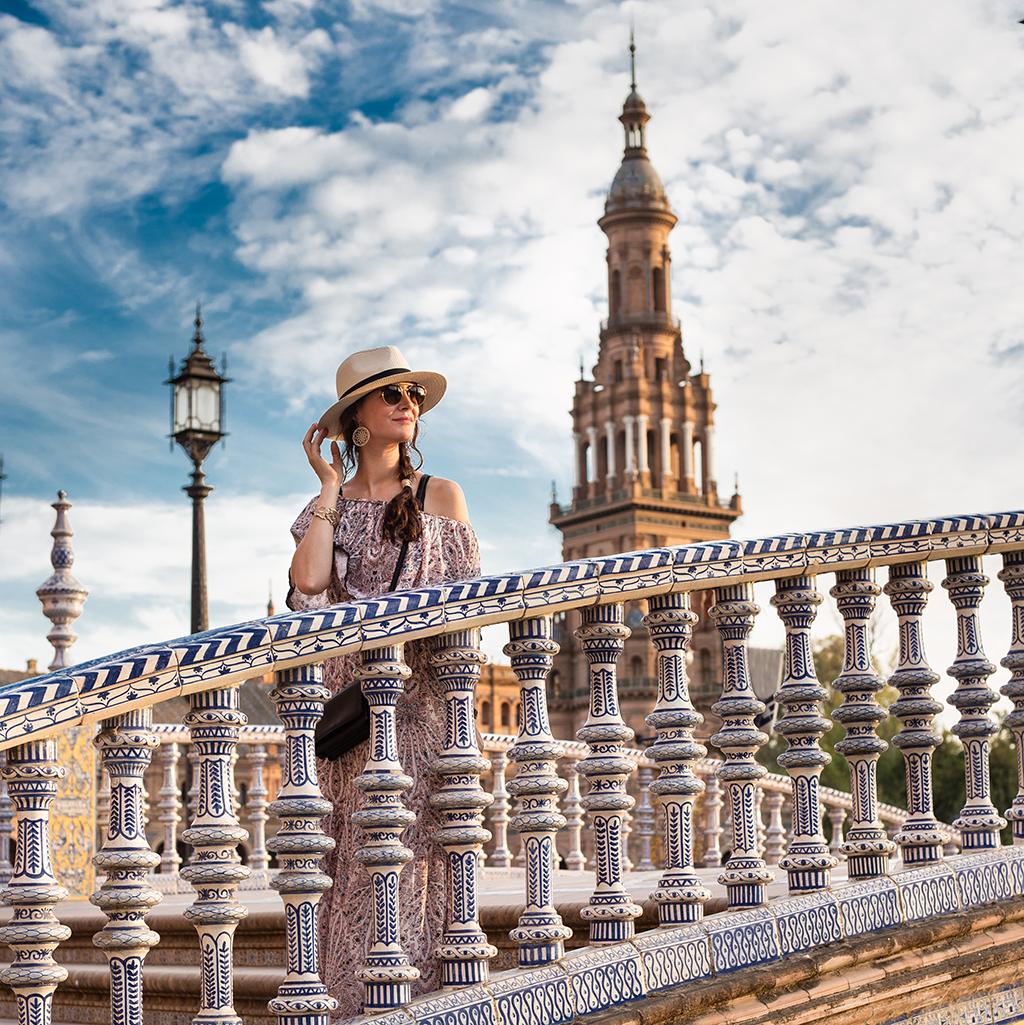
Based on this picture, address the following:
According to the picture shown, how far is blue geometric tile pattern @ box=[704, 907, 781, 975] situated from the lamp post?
380 inches

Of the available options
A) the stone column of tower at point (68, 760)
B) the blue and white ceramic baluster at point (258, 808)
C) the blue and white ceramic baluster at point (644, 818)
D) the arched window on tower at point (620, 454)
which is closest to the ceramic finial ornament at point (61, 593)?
the stone column of tower at point (68, 760)

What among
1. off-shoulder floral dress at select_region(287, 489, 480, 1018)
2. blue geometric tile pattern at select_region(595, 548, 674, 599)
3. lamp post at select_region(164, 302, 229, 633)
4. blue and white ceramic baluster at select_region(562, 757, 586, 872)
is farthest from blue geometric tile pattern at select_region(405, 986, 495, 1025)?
lamp post at select_region(164, 302, 229, 633)

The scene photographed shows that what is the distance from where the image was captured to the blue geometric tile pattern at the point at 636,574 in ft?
14.7

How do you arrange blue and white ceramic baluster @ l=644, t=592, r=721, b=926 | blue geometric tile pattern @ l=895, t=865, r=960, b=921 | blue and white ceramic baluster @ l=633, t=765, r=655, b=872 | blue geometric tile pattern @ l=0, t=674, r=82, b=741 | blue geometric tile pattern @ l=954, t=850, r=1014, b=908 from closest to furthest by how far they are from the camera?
blue geometric tile pattern @ l=0, t=674, r=82, b=741 → blue and white ceramic baluster @ l=644, t=592, r=721, b=926 → blue geometric tile pattern @ l=895, t=865, r=960, b=921 → blue geometric tile pattern @ l=954, t=850, r=1014, b=908 → blue and white ceramic baluster @ l=633, t=765, r=655, b=872

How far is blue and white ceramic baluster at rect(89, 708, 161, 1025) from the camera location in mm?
3525

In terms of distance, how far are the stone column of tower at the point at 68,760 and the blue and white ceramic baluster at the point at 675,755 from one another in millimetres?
5430

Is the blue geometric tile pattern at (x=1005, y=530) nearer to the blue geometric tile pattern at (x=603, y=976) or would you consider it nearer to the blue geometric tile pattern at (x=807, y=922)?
the blue geometric tile pattern at (x=807, y=922)

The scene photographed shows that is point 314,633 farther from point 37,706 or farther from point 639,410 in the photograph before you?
point 639,410

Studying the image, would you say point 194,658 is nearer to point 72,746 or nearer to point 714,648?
point 72,746

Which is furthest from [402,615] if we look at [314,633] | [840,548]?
[840,548]

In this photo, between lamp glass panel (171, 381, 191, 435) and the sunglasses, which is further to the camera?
lamp glass panel (171, 381, 191, 435)

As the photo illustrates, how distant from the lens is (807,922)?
16.0ft

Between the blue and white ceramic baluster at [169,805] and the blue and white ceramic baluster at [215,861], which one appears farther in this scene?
the blue and white ceramic baluster at [169,805]

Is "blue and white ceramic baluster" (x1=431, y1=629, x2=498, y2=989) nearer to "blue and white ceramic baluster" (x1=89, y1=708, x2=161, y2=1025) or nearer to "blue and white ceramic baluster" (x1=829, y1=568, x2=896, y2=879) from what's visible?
"blue and white ceramic baluster" (x1=89, y1=708, x2=161, y2=1025)
